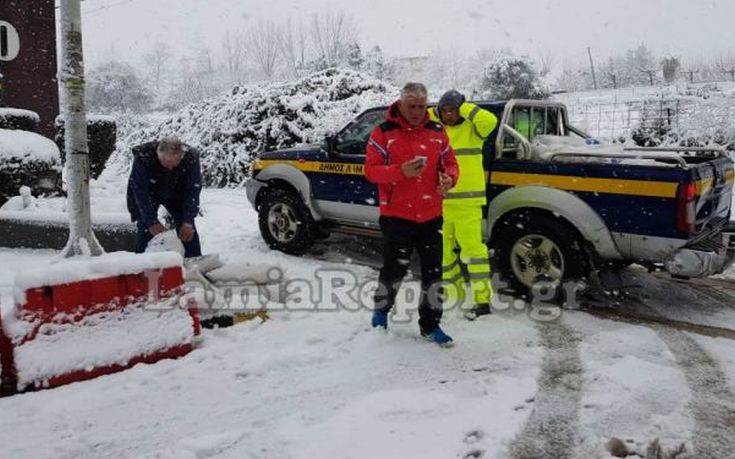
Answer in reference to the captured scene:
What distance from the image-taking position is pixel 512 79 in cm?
1936

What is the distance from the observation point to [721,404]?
3219 mm

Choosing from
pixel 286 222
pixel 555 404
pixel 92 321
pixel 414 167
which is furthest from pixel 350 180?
pixel 555 404

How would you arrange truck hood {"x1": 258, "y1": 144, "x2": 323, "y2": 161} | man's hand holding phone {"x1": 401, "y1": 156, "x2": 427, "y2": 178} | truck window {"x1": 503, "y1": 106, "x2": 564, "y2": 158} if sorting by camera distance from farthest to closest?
truck hood {"x1": 258, "y1": 144, "x2": 323, "y2": 161}, truck window {"x1": 503, "y1": 106, "x2": 564, "y2": 158}, man's hand holding phone {"x1": 401, "y1": 156, "x2": 427, "y2": 178}

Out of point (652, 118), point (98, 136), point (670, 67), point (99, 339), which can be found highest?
point (670, 67)

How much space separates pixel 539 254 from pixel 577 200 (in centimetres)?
56

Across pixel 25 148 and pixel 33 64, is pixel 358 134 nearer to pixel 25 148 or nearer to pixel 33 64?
pixel 25 148

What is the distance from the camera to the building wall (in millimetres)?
13766

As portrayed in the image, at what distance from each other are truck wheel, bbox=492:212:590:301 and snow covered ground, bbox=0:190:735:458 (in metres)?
0.40

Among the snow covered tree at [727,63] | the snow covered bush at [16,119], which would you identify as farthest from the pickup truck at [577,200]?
the snow covered tree at [727,63]

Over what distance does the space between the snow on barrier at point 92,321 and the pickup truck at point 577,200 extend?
2.71 m

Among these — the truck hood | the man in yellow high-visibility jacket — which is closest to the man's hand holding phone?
the man in yellow high-visibility jacket

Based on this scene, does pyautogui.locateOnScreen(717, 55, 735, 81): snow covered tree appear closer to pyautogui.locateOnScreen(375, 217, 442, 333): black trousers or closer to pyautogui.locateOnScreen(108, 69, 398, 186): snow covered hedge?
pyautogui.locateOnScreen(108, 69, 398, 186): snow covered hedge

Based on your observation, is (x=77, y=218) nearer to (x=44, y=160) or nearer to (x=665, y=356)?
(x=44, y=160)

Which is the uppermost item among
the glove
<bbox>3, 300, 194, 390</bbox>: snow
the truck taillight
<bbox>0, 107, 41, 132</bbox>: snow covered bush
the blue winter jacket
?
<bbox>0, 107, 41, 132</bbox>: snow covered bush
